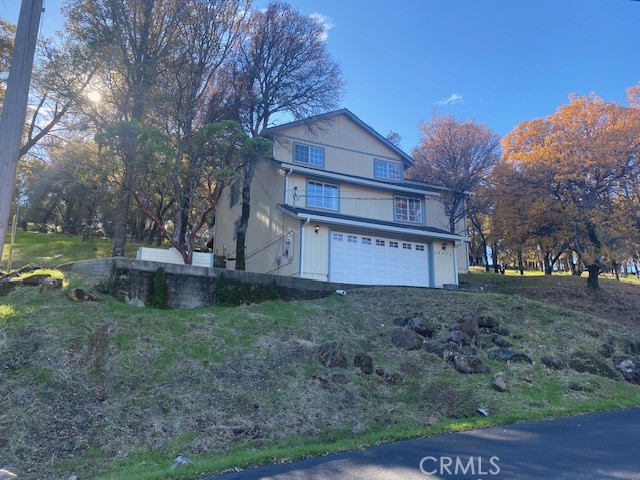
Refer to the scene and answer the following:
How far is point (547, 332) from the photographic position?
1418cm

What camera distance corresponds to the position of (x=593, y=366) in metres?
12.1

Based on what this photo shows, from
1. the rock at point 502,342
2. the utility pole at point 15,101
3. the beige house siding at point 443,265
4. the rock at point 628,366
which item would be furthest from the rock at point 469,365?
the utility pole at point 15,101

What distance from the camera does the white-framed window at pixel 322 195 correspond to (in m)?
20.7

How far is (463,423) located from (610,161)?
16.9 meters

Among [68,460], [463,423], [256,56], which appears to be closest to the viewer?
[68,460]

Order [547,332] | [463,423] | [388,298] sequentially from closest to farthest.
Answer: [463,423]
[547,332]
[388,298]

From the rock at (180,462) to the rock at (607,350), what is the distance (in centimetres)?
1176

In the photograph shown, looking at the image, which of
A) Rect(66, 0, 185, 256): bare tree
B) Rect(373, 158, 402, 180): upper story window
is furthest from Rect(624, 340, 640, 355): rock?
Rect(66, 0, 185, 256): bare tree

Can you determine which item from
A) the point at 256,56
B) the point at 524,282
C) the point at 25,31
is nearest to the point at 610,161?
the point at 524,282

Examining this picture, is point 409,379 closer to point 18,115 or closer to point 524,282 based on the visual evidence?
point 18,115

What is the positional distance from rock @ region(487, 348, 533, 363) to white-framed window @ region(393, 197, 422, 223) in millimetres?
10950

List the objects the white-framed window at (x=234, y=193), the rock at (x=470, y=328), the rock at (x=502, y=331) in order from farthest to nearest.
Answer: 1. the white-framed window at (x=234, y=193)
2. the rock at (x=502, y=331)
3. the rock at (x=470, y=328)

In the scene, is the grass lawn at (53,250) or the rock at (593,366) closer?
the rock at (593,366)

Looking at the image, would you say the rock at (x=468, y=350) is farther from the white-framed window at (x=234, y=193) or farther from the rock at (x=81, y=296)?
the white-framed window at (x=234, y=193)
